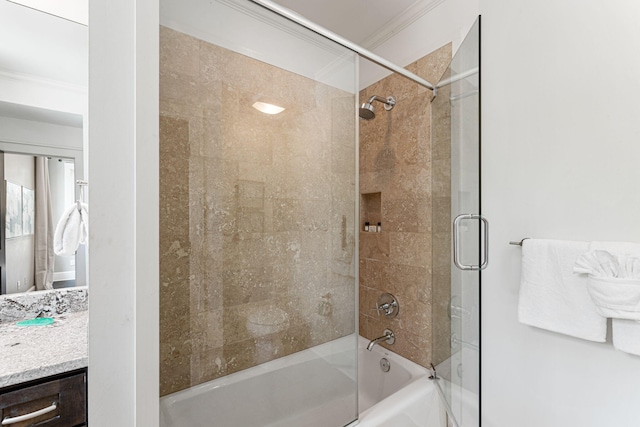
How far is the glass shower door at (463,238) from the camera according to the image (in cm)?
123

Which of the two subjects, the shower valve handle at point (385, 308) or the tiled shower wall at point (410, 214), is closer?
the tiled shower wall at point (410, 214)

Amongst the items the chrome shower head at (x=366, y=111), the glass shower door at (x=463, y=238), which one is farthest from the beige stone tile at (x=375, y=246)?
the chrome shower head at (x=366, y=111)

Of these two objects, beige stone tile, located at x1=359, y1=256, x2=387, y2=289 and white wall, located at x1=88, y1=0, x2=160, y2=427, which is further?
beige stone tile, located at x1=359, y1=256, x2=387, y2=289

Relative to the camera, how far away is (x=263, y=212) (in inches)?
43.3

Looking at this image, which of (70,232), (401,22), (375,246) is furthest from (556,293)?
(70,232)

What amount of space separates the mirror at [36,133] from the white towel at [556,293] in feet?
6.87

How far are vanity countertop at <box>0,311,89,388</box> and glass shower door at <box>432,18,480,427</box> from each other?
1.56m

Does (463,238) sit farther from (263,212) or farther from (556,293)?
→ (263,212)

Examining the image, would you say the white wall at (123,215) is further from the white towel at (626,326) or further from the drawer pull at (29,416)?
the white towel at (626,326)

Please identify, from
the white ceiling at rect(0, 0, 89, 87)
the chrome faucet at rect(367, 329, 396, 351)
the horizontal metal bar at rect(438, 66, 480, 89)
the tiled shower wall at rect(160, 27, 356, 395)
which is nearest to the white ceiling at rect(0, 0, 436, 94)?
the white ceiling at rect(0, 0, 89, 87)

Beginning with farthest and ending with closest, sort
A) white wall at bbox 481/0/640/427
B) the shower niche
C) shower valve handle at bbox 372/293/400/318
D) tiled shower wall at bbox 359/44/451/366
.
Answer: the shower niche
shower valve handle at bbox 372/293/400/318
tiled shower wall at bbox 359/44/451/366
white wall at bbox 481/0/640/427

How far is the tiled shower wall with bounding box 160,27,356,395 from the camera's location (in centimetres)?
85

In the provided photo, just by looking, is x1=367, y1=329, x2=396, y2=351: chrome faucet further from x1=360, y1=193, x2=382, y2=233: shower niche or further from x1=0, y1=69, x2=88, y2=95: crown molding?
x1=0, y1=69, x2=88, y2=95: crown molding

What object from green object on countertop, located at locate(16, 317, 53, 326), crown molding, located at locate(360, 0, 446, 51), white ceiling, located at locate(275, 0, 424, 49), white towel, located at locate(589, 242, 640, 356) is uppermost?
white ceiling, located at locate(275, 0, 424, 49)
